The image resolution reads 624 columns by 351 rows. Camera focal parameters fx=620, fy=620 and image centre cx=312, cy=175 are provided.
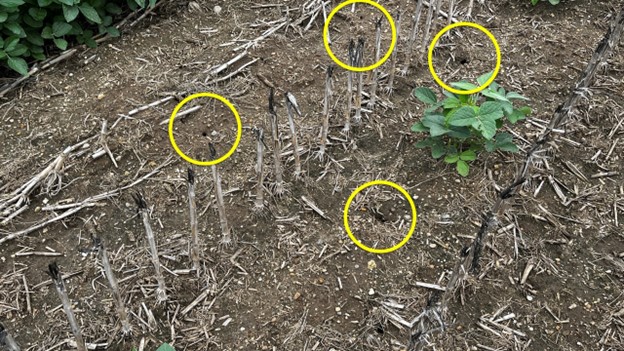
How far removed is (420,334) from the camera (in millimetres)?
1800

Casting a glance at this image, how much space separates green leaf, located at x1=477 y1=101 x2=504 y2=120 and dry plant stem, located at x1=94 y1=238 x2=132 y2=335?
153 cm

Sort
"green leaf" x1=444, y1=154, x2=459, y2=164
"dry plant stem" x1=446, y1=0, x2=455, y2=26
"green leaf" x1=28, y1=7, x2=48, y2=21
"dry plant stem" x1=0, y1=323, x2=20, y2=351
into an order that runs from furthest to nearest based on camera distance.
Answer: "dry plant stem" x1=446, y1=0, x2=455, y2=26 < "green leaf" x1=28, y1=7, x2=48, y2=21 < "green leaf" x1=444, y1=154, x2=459, y2=164 < "dry plant stem" x1=0, y1=323, x2=20, y2=351

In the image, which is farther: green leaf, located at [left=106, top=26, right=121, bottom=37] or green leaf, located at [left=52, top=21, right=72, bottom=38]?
green leaf, located at [left=106, top=26, right=121, bottom=37]

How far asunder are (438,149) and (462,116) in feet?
0.69

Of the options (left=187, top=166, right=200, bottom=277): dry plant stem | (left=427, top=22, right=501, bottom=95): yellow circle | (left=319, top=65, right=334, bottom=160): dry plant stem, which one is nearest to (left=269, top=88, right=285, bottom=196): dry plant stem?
(left=319, top=65, right=334, bottom=160): dry plant stem

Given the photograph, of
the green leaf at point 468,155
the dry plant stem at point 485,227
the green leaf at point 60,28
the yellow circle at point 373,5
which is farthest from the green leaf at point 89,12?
the dry plant stem at point 485,227

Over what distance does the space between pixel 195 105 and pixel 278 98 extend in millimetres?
393

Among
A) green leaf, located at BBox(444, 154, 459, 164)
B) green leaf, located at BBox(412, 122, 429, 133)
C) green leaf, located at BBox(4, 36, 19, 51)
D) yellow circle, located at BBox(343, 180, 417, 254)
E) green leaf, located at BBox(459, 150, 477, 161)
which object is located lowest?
yellow circle, located at BBox(343, 180, 417, 254)

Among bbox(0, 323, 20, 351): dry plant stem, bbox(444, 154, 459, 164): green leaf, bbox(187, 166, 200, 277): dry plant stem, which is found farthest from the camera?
bbox(444, 154, 459, 164): green leaf

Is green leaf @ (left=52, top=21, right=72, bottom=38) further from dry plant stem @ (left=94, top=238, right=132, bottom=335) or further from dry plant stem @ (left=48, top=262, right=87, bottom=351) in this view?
dry plant stem @ (left=48, top=262, right=87, bottom=351)

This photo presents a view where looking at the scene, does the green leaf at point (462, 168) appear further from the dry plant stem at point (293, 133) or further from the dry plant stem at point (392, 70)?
the dry plant stem at point (293, 133)

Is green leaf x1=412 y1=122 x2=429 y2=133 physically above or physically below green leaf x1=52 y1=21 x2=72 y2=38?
below

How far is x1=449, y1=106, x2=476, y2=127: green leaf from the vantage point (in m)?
2.49

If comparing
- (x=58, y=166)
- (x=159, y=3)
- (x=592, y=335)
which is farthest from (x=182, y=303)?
(x=159, y=3)
